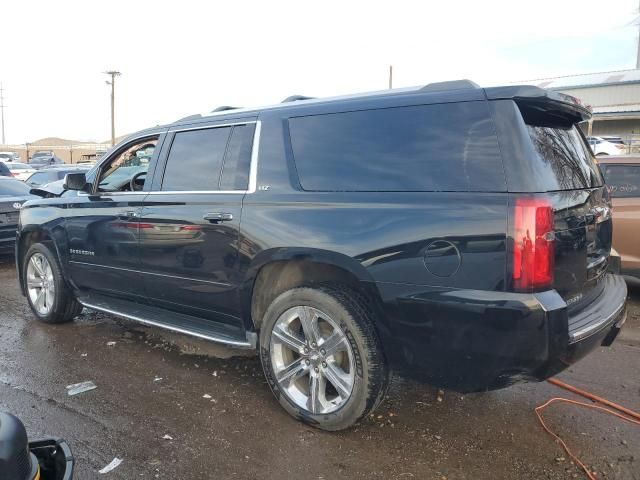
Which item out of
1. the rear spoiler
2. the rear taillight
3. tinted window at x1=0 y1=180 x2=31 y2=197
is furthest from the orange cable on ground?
tinted window at x1=0 y1=180 x2=31 y2=197

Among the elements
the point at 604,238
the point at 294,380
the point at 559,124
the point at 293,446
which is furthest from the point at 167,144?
the point at 604,238

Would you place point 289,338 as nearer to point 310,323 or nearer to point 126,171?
point 310,323

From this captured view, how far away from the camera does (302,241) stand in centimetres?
317

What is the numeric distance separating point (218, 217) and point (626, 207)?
16.1ft

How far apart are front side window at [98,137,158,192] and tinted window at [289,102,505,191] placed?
Answer: 1866mm

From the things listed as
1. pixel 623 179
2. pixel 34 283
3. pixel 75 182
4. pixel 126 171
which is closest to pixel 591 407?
pixel 623 179

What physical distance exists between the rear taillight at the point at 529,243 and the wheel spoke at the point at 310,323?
4.02ft

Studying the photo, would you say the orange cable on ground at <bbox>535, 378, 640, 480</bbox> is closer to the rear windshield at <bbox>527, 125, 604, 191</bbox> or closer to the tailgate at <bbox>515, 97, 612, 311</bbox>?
the tailgate at <bbox>515, 97, 612, 311</bbox>

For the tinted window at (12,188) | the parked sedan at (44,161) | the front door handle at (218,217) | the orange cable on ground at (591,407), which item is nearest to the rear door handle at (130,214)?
the front door handle at (218,217)

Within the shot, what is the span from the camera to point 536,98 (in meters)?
2.73

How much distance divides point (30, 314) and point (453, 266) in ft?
16.6

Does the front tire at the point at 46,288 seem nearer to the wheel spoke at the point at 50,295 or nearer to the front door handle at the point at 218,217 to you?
the wheel spoke at the point at 50,295

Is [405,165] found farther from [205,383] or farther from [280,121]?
[205,383]

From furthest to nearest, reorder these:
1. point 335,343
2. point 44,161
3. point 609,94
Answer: point 609,94 < point 44,161 < point 335,343
